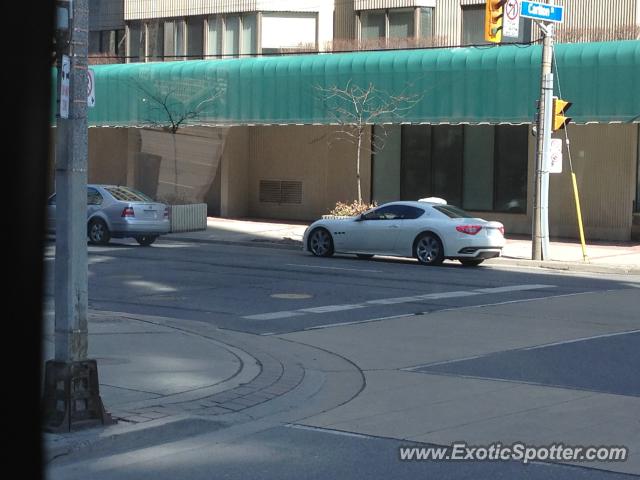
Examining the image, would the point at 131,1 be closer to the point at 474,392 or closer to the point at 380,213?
the point at 380,213

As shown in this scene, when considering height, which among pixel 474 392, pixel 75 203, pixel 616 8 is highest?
pixel 616 8

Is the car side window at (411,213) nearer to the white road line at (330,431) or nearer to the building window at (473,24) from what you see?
the building window at (473,24)

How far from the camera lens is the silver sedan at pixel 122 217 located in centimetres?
2656

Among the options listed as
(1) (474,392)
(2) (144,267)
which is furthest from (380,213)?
(1) (474,392)

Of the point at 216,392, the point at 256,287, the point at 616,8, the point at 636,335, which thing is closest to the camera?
the point at 216,392

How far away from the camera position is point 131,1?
1575 inches

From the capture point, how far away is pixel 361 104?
31.2m

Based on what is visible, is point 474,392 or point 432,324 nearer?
point 474,392

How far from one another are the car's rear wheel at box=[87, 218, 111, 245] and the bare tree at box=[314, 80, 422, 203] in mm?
7923

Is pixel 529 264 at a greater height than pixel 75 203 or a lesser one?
lesser

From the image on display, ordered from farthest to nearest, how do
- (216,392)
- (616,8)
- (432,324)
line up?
(616,8) < (432,324) < (216,392)

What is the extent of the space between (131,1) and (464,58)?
15.6 metres

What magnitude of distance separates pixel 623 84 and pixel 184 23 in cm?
1733

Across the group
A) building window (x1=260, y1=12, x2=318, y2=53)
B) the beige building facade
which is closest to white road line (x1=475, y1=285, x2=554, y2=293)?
the beige building facade
